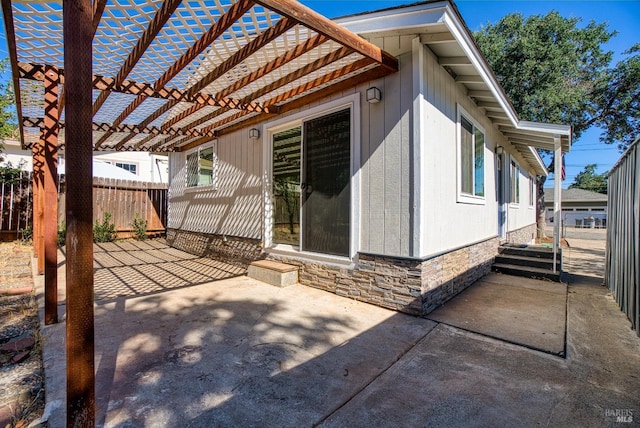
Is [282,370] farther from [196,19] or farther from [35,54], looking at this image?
[35,54]

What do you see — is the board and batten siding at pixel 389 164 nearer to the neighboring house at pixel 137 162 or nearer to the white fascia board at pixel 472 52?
the white fascia board at pixel 472 52

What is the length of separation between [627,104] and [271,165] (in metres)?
15.3

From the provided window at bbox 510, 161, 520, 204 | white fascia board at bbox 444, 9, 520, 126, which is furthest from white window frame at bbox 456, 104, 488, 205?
window at bbox 510, 161, 520, 204

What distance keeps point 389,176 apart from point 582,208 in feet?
111

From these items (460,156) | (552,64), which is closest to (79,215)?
(460,156)

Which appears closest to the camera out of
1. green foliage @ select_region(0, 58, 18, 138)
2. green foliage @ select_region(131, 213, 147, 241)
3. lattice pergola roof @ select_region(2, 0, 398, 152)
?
lattice pergola roof @ select_region(2, 0, 398, 152)

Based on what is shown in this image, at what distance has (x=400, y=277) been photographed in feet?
11.5

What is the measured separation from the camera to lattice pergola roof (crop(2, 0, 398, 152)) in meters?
2.32

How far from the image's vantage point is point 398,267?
3531mm

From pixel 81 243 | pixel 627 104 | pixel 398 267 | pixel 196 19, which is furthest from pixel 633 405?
pixel 627 104

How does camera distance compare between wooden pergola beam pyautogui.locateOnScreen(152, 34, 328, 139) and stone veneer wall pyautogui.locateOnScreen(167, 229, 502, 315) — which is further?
stone veneer wall pyautogui.locateOnScreen(167, 229, 502, 315)

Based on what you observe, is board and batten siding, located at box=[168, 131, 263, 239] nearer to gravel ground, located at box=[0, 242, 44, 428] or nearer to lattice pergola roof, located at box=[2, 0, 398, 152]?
lattice pergola roof, located at box=[2, 0, 398, 152]

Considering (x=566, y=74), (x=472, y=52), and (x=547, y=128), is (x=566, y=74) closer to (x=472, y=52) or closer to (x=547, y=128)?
(x=547, y=128)

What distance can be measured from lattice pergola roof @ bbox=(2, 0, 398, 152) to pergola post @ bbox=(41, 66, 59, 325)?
25cm
